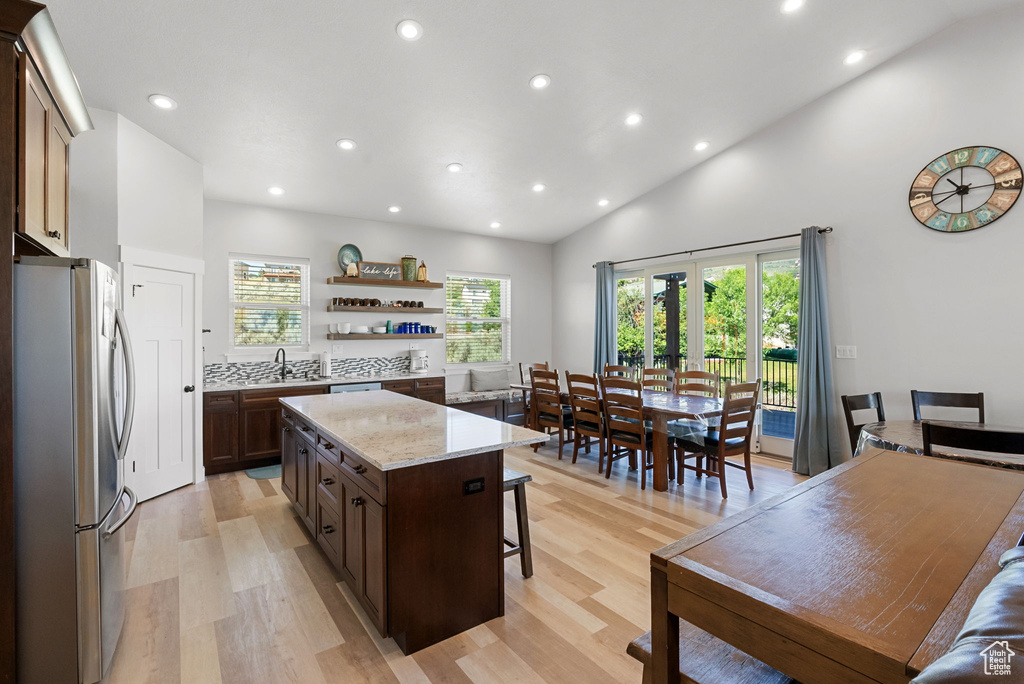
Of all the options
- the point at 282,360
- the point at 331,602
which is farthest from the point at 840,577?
the point at 282,360

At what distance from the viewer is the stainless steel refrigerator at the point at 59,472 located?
5.33 ft

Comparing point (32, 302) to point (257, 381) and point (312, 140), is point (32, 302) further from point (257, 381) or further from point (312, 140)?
point (257, 381)

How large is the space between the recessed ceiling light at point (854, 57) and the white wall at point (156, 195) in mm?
5847

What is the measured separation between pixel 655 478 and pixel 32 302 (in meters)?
3.95

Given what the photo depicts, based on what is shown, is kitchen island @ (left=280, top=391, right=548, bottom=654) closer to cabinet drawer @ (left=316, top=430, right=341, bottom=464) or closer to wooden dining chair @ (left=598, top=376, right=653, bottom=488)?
cabinet drawer @ (left=316, top=430, right=341, bottom=464)

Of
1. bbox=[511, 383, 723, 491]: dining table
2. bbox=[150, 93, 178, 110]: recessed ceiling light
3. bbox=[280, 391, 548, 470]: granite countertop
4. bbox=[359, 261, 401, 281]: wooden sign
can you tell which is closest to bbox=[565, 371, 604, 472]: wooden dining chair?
bbox=[511, 383, 723, 491]: dining table

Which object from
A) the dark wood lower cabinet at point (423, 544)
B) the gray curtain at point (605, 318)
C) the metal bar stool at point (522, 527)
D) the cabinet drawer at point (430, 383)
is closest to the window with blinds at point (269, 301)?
the cabinet drawer at point (430, 383)

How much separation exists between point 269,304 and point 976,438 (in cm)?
594

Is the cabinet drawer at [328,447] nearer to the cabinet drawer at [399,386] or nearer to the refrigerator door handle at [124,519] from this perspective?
the refrigerator door handle at [124,519]

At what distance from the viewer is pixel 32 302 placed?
164cm

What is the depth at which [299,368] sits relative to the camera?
5.48m

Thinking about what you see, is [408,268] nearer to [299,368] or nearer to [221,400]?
[299,368]

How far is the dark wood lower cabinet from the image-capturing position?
191 centimetres

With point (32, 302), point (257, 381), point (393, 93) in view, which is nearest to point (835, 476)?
point (32, 302)
